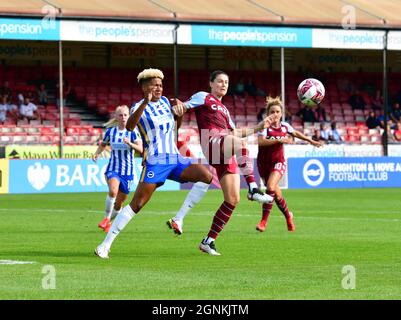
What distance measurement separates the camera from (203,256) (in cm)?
1520

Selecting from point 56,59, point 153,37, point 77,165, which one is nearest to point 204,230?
point 77,165

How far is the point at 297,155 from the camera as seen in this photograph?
135ft

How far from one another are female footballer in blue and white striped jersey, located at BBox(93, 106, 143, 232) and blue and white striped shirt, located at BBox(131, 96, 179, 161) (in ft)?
17.4

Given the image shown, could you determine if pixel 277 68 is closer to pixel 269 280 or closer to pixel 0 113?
pixel 0 113

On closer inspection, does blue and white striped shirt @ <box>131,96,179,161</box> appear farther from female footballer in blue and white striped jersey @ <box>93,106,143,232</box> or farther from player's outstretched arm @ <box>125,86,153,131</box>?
female footballer in blue and white striped jersey @ <box>93,106,143,232</box>

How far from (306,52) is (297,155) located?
1374 cm

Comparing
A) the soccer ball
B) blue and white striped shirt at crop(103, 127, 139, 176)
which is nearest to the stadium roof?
blue and white striped shirt at crop(103, 127, 139, 176)

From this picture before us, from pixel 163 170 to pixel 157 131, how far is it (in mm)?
543

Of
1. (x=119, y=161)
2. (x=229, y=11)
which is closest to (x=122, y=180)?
(x=119, y=161)

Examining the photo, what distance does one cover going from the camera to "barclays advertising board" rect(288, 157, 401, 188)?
1524 inches

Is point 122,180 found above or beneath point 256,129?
beneath

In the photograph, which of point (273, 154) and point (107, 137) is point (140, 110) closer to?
point (273, 154)

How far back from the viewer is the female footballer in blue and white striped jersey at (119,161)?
→ 20.7 m
